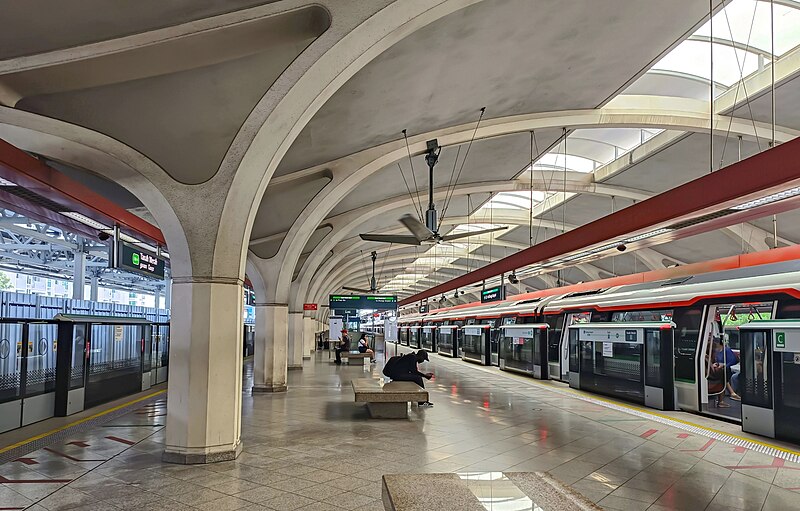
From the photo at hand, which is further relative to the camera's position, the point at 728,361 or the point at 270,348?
the point at 270,348

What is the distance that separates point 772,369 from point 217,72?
8.32 meters

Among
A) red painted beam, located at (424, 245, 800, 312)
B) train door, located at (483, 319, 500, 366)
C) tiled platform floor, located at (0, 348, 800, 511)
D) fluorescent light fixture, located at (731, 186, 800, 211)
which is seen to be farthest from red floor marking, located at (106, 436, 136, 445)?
train door, located at (483, 319, 500, 366)

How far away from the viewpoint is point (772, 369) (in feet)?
28.8

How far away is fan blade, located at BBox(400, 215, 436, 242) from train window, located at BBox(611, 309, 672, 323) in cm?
469

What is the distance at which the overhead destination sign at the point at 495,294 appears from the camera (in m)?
21.1

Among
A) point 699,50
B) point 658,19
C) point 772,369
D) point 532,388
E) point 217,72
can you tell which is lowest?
point 532,388

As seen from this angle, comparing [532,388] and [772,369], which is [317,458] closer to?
[772,369]

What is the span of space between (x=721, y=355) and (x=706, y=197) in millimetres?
7174

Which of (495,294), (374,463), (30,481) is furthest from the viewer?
(495,294)

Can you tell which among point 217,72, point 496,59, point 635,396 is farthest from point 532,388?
point 217,72

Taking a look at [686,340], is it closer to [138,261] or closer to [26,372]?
[138,261]

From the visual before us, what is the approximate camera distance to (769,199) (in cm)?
648

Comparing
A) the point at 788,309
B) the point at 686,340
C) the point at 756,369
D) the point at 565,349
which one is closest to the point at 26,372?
the point at 756,369

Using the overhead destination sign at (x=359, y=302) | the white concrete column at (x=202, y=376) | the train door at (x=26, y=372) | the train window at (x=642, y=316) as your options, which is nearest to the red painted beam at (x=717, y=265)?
the train window at (x=642, y=316)
